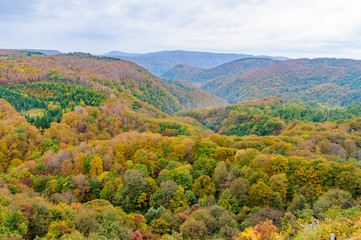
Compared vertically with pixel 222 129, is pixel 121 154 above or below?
above

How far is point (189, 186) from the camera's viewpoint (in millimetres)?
51188

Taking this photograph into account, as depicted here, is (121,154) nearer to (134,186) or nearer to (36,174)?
(134,186)

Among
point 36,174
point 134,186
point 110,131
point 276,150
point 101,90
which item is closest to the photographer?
point 134,186

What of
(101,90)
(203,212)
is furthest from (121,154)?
(101,90)

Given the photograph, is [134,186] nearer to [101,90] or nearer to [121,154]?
[121,154]

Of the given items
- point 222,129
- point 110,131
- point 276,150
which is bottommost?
point 222,129

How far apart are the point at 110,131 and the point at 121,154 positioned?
158ft

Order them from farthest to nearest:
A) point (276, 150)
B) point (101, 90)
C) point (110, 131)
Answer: point (101, 90) < point (110, 131) < point (276, 150)

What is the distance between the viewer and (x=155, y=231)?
118 feet

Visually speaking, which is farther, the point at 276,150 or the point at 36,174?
the point at 276,150

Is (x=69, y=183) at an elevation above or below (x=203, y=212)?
below

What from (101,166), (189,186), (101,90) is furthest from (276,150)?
(101,90)

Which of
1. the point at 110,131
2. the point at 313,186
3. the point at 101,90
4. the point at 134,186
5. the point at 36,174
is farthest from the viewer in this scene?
the point at 101,90

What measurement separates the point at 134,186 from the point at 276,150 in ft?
143
